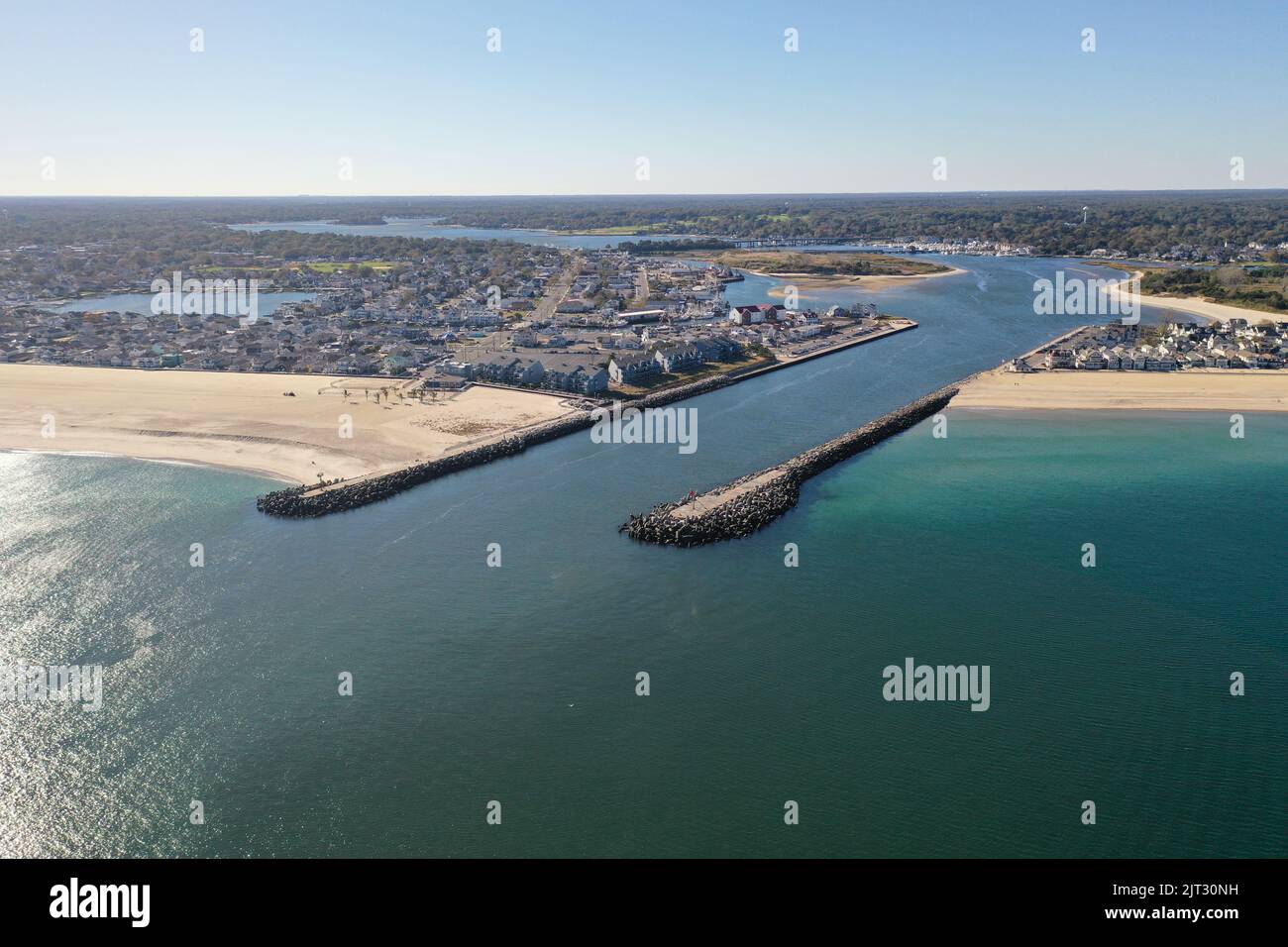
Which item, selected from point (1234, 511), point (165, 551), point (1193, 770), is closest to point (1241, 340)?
point (1234, 511)

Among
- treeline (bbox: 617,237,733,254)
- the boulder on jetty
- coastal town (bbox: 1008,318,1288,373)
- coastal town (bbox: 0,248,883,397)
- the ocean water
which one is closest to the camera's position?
the ocean water

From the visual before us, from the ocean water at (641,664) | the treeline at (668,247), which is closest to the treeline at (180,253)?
the treeline at (668,247)

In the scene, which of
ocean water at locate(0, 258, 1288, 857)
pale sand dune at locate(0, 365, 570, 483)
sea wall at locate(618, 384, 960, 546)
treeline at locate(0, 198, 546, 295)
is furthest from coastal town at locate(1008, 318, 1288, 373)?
treeline at locate(0, 198, 546, 295)

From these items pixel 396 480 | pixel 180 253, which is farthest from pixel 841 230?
pixel 396 480

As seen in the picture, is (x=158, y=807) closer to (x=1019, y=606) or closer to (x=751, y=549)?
(x=751, y=549)

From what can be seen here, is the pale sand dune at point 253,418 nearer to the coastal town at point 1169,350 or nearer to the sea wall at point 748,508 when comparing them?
the sea wall at point 748,508

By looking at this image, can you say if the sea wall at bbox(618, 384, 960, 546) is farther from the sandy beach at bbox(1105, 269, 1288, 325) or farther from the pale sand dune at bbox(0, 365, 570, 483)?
the sandy beach at bbox(1105, 269, 1288, 325)
